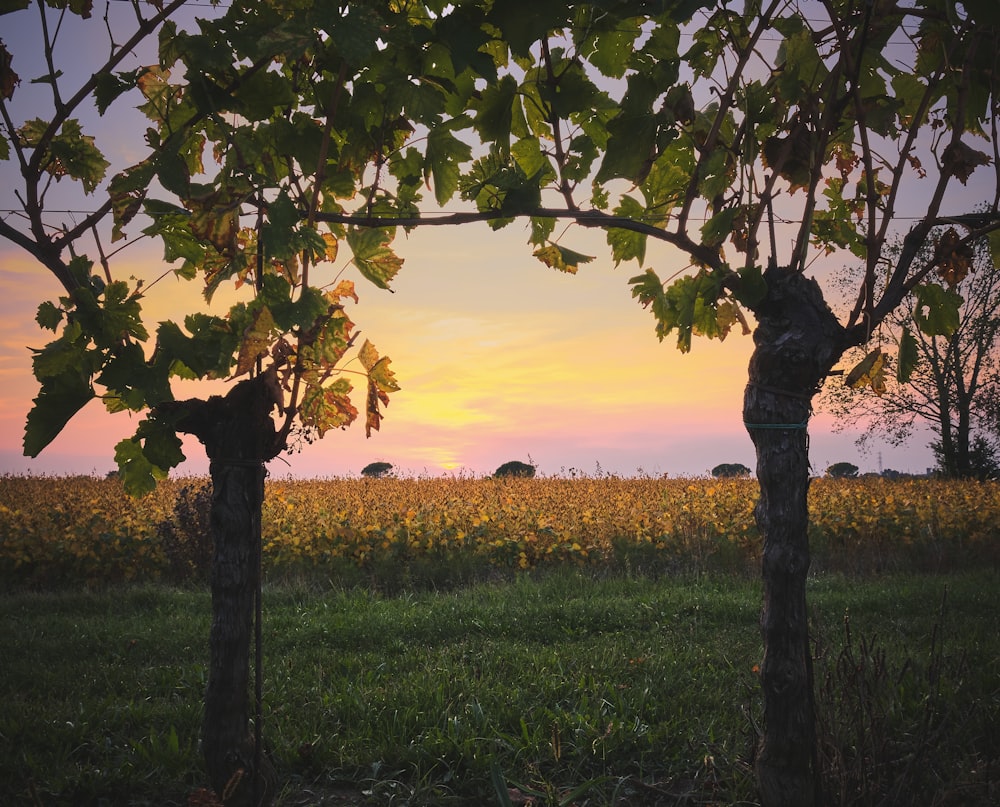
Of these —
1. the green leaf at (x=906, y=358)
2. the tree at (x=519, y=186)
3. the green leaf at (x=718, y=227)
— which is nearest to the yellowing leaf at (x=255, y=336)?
the tree at (x=519, y=186)

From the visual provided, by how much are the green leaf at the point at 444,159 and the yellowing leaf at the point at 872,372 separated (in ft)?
5.83

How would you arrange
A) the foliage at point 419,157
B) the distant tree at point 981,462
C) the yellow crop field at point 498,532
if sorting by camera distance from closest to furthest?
1. the foliage at point 419,157
2. the yellow crop field at point 498,532
3. the distant tree at point 981,462

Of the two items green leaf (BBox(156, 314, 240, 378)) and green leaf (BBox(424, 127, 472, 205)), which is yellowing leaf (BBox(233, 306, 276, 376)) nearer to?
green leaf (BBox(156, 314, 240, 378))

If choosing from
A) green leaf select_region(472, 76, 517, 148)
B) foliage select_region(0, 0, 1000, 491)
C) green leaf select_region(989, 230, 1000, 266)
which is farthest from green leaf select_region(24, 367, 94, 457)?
green leaf select_region(989, 230, 1000, 266)

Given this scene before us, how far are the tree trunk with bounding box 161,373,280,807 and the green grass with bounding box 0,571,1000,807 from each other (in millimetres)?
515

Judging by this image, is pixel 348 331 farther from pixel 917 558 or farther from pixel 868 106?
pixel 917 558

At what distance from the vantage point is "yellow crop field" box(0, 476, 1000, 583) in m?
9.09

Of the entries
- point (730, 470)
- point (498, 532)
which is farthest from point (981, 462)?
point (498, 532)

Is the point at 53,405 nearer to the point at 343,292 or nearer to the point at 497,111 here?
the point at 343,292

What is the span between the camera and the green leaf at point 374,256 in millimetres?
2738

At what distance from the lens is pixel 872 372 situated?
3273mm

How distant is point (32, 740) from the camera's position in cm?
410

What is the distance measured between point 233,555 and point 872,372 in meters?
2.73

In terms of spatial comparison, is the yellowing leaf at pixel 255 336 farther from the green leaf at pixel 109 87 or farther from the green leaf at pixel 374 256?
the green leaf at pixel 109 87
